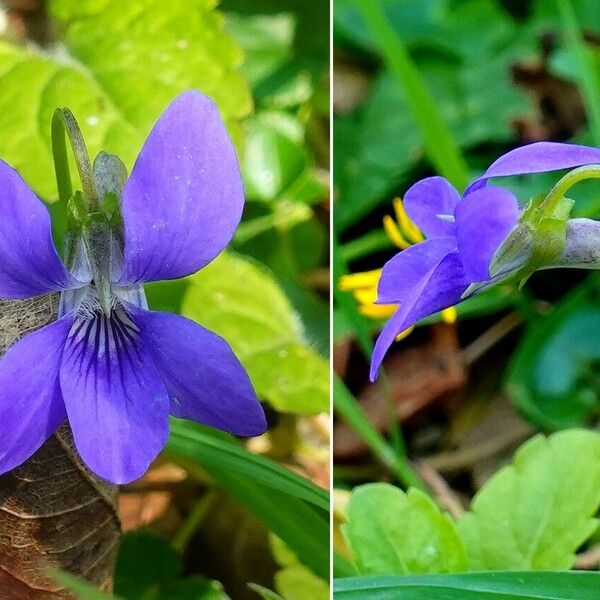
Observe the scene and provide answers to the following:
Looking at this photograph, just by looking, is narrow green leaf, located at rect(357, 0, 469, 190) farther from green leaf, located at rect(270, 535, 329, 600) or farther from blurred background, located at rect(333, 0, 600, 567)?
green leaf, located at rect(270, 535, 329, 600)

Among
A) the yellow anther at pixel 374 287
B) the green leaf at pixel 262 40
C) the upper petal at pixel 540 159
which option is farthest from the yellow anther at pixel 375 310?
the upper petal at pixel 540 159

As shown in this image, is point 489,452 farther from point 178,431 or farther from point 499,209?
point 499,209

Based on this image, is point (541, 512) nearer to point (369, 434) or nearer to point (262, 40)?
point (369, 434)

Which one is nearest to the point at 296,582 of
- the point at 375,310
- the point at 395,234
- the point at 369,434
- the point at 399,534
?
the point at 399,534

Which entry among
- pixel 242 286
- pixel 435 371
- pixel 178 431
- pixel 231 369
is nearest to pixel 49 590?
pixel 178 431

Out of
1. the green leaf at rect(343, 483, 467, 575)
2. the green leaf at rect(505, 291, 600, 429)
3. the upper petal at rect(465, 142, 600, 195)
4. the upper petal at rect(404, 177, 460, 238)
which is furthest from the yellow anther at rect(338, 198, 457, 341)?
the upper petal at rect(465, 142, 600, 195)
